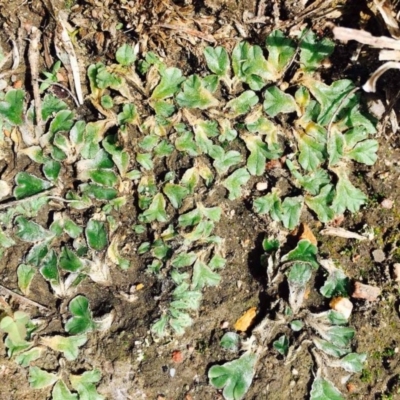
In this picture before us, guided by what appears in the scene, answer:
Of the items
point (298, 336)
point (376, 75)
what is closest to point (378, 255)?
point (298, 336)

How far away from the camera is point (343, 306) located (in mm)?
2395

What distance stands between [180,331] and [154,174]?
25.1 inches

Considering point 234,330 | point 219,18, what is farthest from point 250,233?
point 219,18

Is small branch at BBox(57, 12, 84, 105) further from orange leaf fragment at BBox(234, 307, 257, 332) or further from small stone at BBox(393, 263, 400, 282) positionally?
small stone at BBox(393, 263, 400, 282)

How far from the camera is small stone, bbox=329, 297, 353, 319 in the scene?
2395 millimetres

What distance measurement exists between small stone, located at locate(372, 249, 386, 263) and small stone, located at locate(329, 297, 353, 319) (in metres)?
0.21

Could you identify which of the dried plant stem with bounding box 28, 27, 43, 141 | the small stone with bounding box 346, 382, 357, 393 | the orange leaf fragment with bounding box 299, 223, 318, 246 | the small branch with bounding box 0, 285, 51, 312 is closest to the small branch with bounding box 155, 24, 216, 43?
the dried plant stem with bounding box 28, 27, 43, 141

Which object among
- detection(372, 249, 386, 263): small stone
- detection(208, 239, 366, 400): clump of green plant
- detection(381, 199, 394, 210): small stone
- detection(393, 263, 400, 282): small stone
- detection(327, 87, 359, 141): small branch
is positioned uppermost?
detection(327, 87, 359, 141): small branch

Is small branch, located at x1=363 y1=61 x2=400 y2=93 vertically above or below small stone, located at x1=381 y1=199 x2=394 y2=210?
above

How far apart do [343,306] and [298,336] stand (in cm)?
21

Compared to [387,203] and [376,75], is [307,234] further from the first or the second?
[376,75]

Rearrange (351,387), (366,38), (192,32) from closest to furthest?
(366,38), (351,387), (192,32)

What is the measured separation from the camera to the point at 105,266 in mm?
2465

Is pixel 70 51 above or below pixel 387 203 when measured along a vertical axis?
above
